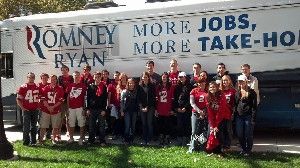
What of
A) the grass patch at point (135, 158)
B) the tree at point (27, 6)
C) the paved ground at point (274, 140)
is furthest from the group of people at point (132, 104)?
the tree at point (27, 6)

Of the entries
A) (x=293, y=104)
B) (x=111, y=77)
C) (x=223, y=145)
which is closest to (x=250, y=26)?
(x=293, y=104)

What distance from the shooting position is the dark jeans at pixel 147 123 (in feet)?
31.4

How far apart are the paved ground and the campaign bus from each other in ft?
1.31

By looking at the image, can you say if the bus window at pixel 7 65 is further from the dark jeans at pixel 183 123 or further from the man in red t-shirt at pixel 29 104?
the dark jeans at pixel 183 123

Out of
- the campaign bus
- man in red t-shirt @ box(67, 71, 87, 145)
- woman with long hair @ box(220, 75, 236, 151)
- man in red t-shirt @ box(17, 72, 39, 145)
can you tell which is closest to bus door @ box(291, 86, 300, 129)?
the campaign bus

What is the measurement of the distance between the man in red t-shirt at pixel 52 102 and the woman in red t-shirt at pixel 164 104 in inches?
88.6

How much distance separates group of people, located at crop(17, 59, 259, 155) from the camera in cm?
862

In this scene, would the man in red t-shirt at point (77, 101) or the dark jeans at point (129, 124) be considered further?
the man in red t-shirt at point (77, 101)

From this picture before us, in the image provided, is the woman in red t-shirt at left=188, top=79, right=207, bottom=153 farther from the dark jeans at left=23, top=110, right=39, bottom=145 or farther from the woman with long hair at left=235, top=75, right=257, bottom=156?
the dark jeans at left=23, top=110, right=39, bottom=145

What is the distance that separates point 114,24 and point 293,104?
15.0ft

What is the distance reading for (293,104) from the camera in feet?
30.7

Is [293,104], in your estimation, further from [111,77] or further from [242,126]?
[111,77]

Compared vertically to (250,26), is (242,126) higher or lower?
lower

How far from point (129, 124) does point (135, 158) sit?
153 centimetres
